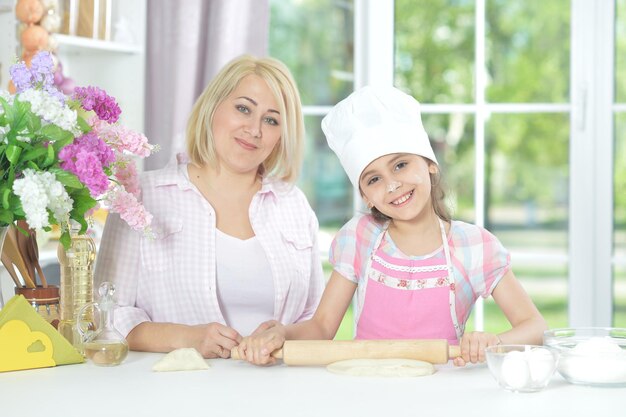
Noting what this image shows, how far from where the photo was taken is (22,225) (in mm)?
2049

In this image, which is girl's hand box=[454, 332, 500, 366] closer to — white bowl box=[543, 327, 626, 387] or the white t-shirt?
white bowl box=[543, 327, 626, 387]

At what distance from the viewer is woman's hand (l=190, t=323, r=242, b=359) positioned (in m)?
2.02

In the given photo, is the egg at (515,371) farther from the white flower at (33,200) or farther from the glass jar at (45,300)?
the glass jar at (45,300)

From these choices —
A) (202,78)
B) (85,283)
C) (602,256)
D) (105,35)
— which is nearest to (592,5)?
(602,256)

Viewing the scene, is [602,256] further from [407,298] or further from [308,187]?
[308,187]

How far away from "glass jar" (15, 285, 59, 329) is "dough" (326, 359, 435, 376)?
0.62 m

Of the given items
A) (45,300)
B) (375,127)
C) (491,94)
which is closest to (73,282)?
(45,300)

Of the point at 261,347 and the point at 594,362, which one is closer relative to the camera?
the point at 594,362

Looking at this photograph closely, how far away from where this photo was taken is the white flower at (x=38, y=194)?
170 cm

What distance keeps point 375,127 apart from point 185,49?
4.87ft

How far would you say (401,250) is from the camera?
91.7 inches

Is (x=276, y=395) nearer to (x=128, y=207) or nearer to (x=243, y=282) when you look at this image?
(x=128, y=207)

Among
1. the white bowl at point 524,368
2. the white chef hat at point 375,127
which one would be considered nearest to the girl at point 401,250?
the white chef hat at point 375,127

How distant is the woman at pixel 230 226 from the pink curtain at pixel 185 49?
2.72 ft
